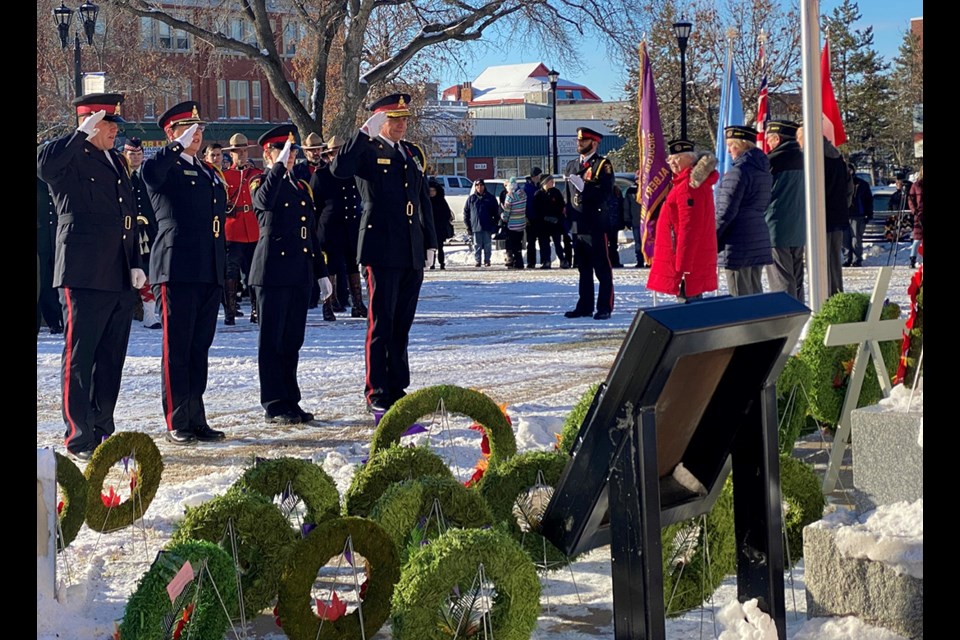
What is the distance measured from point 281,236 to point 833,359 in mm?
3661

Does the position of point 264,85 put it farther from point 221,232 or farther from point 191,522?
point 191,522

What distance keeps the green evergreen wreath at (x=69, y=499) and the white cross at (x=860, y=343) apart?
332 centimetres

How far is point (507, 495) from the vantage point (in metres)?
4.83

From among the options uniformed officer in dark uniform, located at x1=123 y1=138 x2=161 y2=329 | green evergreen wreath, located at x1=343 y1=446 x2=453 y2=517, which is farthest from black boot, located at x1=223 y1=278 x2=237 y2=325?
green evergreen wreath, located at x1=343 y1=446 x2=453 y2=517

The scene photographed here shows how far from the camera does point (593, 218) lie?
14.6m

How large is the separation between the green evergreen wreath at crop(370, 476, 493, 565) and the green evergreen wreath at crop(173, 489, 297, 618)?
12.6 inches

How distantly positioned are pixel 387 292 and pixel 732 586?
417 cm

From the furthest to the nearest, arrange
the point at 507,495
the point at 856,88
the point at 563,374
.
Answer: the point at 856,88
the point at 563,374
the point at 507,495

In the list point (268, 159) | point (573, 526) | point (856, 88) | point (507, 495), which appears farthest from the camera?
point (856, 88)

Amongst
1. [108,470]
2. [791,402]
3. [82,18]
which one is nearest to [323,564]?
[108,470]

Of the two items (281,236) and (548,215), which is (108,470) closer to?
(281,236)

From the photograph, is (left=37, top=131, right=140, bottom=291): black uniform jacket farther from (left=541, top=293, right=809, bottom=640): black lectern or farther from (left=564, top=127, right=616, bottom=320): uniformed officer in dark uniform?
(left=564, top=127, right=616, bottom=320): uniformed officer in dark uniform

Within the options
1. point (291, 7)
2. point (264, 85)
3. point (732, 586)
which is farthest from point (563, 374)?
point (264, 85)

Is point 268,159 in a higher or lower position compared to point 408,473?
higher
